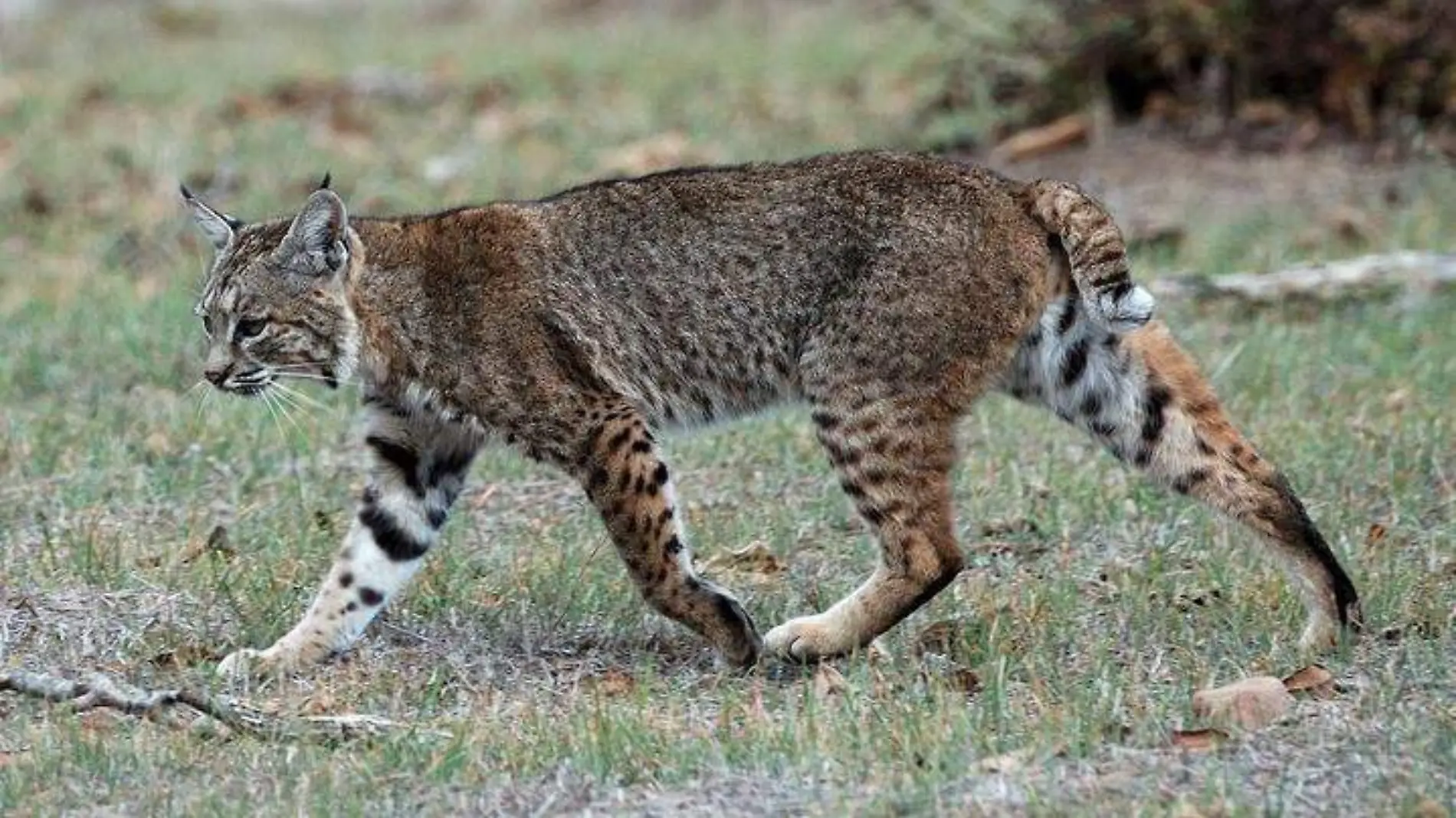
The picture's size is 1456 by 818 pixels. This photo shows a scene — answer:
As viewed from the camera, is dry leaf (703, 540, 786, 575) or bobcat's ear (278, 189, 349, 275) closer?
bobcat's ear (278, 189, 349, 275)

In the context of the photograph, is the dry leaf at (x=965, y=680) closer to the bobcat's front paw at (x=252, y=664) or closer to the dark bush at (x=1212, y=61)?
the bobcat's front paw at (x=252, y=664)

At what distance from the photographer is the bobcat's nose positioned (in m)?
6.80

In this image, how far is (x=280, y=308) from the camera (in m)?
6.80

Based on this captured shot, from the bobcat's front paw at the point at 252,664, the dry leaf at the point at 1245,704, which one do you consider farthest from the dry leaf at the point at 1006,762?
the bobcat's front paw at the point at 252,664

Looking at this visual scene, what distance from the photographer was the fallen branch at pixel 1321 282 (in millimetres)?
10070

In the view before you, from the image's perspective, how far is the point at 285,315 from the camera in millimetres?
6801

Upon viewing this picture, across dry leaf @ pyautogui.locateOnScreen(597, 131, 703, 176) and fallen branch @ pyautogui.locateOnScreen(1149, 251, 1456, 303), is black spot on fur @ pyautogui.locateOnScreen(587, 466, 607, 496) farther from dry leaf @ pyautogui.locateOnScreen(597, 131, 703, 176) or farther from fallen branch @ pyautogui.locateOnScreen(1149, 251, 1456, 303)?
dry leaf @ pyautogui.locateOnScreen(597, 131, 703, 176)

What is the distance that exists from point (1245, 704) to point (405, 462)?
246cm

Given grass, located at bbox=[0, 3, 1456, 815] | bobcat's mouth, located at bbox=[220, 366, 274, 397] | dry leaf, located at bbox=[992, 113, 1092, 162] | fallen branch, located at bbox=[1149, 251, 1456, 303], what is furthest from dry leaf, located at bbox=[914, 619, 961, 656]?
dry leaf, located at bbox=[992, 113, 1092, 162]

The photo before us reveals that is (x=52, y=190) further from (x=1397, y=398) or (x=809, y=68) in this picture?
(x=1397, y=398)

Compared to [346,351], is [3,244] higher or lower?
lower

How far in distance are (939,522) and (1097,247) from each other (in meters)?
0.77

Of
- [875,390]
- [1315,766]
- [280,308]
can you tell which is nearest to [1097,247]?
[875,390]

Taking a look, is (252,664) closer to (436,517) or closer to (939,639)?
(436,517)
